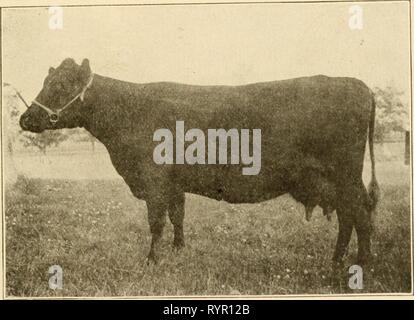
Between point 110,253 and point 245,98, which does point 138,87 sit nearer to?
point 245,98

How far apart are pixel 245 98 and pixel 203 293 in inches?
55.9

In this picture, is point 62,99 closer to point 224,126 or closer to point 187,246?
point 224,126

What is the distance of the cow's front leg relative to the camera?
4.25 metres

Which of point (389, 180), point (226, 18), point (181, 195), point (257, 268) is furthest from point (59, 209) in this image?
point (389, 180)

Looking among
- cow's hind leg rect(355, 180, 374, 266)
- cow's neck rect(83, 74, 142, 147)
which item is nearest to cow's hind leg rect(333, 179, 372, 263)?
cow's hind leg rect(355, 180, 374, 266)

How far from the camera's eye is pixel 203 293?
14.1ft

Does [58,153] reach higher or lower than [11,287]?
higher

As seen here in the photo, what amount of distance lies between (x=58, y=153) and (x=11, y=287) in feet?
3.41

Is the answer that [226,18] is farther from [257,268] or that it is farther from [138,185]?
[257,268]

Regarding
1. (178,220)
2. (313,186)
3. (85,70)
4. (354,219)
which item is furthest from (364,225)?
(85,70)

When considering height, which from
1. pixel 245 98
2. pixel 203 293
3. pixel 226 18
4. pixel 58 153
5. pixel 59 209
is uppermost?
pixel 226 18

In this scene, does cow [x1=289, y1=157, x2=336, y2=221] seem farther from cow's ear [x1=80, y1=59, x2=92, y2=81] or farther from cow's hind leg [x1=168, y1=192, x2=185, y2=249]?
cow's ear [x1=80, y1=59, x2=92, y2=81]

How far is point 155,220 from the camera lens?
168 inches

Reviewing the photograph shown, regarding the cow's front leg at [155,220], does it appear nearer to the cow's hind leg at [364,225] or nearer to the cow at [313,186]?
the cow at [313,186]
